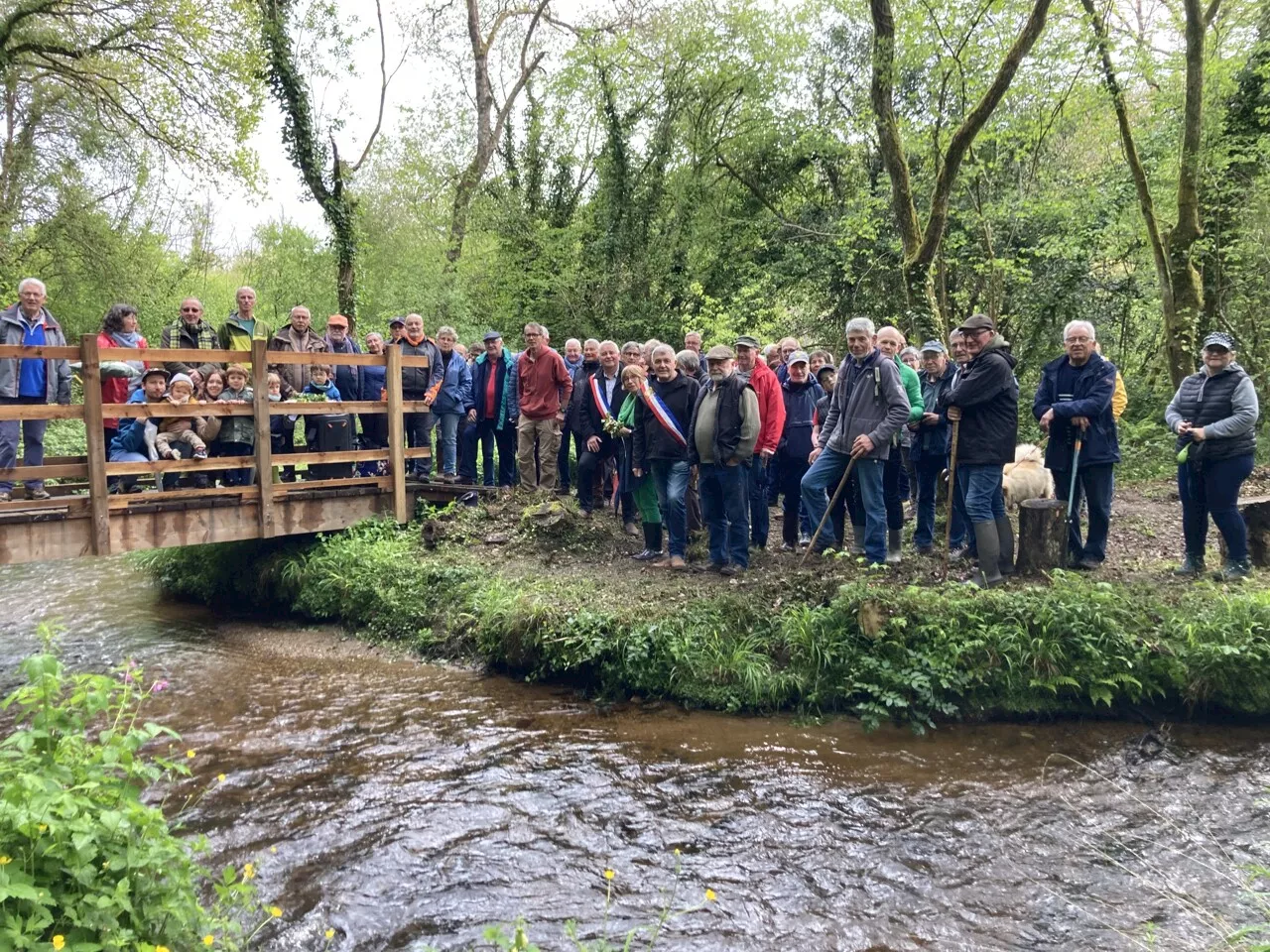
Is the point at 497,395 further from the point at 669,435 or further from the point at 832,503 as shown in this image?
the point at 832,503

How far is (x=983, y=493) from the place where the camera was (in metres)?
6.70

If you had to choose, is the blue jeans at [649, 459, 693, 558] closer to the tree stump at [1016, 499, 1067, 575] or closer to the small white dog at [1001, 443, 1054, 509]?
the tree stump at [1016, 499, 1067, 575]

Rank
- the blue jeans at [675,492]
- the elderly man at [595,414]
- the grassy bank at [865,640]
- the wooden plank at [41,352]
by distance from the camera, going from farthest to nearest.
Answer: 1. the elderly man at [595,414]
2. the blue jeans at [675,492]
3. the wooden plank at [41,352]
4. the grassy bank at [865,640]

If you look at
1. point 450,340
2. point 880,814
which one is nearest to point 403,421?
point 450,340

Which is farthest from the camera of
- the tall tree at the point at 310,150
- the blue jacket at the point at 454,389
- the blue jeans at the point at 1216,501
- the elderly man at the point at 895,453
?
the tall tree at the point at 310,150

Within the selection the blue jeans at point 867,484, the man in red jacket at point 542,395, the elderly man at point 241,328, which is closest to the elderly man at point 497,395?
the man in red jacket at point 542,395

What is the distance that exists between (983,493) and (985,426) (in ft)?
1.75

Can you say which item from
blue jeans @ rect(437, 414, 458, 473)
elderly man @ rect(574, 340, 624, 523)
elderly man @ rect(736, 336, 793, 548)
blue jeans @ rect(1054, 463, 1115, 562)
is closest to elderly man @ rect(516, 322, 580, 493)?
elderly man @ rect(574, 340, 624, 523)

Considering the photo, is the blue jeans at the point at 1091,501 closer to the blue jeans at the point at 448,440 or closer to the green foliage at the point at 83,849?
the green foliage at the point at 83,849

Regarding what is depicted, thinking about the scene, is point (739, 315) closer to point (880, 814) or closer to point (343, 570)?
point (343, 570)

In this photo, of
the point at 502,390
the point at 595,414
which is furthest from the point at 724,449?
the point at 502,390

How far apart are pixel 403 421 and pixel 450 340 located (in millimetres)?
1173

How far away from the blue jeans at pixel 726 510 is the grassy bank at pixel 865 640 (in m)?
0.53

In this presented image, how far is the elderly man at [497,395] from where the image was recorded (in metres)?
10.1
